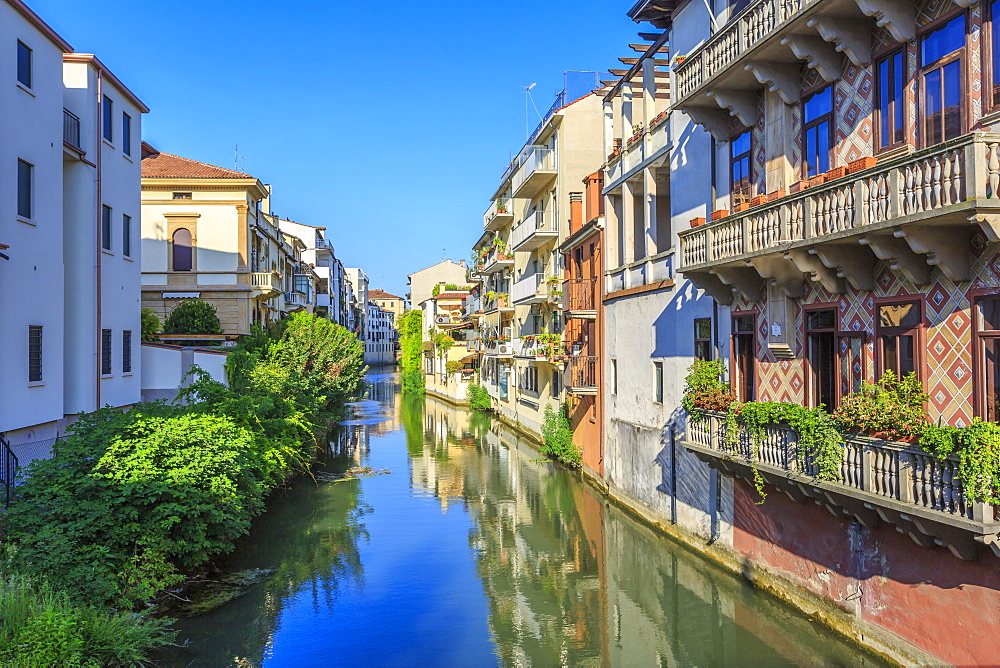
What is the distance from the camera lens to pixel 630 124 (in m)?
20.5

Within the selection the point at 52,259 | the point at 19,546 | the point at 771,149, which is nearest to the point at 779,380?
the point at 771,149

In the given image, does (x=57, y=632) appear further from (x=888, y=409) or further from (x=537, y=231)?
(x=537, y=231)

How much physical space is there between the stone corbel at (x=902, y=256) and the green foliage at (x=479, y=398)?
41511mm

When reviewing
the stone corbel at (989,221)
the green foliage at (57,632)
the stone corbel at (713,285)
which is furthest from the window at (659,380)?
the green foliage at (57,632)

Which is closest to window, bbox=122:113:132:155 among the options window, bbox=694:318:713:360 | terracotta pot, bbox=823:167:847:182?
window, bbox=694:318:713:360

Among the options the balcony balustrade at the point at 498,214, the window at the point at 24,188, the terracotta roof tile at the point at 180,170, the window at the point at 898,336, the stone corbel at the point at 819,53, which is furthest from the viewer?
the balcony balustrade at the point at 498,214

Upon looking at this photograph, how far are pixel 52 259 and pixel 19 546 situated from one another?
7.10 meters

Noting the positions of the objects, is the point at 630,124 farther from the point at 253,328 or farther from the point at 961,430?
the point at 253,328

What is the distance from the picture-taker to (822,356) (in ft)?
38.9

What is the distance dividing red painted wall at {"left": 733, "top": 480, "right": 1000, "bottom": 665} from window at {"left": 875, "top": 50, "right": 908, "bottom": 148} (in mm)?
5313

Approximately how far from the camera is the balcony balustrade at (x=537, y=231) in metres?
33.9

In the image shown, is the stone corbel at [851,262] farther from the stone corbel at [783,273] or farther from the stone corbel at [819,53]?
the stone corbel at [819,53]

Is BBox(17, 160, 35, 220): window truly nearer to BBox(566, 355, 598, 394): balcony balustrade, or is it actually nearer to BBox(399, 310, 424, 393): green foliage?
BBox(566, 355, 598, 394): balcony balustrade

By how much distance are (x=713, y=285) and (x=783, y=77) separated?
12.6ft
